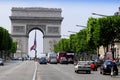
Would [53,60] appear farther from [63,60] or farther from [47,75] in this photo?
[47,75]

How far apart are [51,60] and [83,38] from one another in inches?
517

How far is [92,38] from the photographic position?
320ft

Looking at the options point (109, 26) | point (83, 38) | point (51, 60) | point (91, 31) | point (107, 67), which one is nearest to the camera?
point (107, 67)

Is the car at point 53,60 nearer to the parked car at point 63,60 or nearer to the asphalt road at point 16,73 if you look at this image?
the parked car at point 63,60

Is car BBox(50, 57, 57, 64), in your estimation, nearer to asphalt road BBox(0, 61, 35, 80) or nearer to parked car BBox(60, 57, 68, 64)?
parked car BBox(60, 57, 68, 64)

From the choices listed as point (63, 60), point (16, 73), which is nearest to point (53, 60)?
point (63, 60)

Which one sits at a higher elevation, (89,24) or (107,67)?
(89,24)

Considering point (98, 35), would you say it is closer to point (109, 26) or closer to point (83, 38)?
point (109, 26)

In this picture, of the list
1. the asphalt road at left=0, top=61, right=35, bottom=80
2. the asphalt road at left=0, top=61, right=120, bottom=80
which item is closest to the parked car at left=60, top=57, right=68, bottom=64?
the asphalt road at left=0, top=61, right=35, bottom=80

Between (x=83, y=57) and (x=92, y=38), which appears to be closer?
(x=92, y=38)

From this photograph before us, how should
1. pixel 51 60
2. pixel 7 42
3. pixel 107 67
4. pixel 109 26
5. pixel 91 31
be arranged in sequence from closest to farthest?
pixel 107 67, pixel 109 26, pixel 91 31, pixel 51 60, pixel 7 42

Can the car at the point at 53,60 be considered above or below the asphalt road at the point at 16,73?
above

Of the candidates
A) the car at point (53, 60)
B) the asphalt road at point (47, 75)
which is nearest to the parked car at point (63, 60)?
the car at point (53, 60)

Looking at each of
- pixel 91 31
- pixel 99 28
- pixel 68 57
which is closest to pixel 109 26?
pixel 99 28
